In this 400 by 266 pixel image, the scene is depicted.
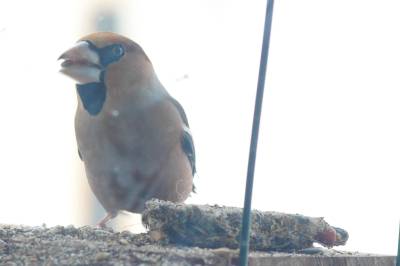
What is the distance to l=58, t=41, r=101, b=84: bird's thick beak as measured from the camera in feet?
5.91

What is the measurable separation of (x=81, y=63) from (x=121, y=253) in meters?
0.74

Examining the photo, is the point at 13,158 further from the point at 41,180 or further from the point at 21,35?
the point at 21,35

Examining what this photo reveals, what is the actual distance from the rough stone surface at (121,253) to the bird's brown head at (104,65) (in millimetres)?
509

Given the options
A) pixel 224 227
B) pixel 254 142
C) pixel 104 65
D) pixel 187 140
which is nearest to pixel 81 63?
pixel 104 65

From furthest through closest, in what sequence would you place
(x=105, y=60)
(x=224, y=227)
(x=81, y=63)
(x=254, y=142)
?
1. (x=105, y=60)
2. (x=81, y=63)
3. (x=224, y=227)
4. (x=254, y=142)

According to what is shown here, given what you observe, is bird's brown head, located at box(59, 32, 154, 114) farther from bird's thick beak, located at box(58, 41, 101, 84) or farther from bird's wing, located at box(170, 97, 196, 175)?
bird's wing, located at box(170, 97, 196, 175)

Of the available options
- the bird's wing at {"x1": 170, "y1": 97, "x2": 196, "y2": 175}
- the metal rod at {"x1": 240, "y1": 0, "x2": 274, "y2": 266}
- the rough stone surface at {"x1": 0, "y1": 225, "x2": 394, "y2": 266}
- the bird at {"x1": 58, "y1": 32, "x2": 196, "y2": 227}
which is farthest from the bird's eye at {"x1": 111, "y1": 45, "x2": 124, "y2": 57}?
the metal rod at {"x1": 240, "y1": 0, "x2": 274, "y2": 266}

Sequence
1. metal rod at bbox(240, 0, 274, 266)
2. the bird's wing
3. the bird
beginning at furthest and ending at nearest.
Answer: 1. the bird's wing
2. the bird
3. metal rod at bbox(240, 0, 274, 266)

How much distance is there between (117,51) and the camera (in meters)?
1.98

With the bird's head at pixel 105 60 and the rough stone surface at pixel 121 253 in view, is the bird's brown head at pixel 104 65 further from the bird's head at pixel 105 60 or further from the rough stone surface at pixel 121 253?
the rough stone surface at pixel 121 253

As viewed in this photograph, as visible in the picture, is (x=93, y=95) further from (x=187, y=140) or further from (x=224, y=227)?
(x=224, y=227)

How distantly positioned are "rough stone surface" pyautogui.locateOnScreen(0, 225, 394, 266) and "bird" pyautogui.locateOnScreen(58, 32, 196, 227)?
0.48 meters

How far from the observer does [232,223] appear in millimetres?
1326

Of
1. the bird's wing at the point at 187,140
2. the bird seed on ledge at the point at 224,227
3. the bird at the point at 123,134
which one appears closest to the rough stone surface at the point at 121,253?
the bird seed on ledge at the point at 224,227
